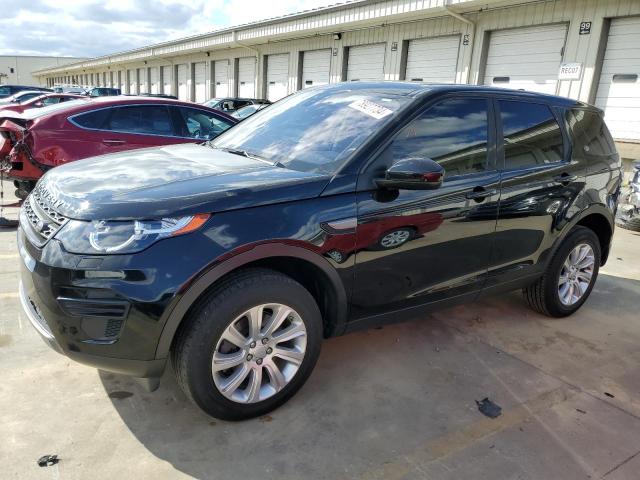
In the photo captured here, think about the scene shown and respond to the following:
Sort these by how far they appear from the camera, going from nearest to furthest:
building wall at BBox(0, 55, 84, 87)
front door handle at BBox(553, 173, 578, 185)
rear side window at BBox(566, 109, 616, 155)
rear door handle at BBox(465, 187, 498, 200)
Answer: rear door handle at BBox(465, 187, 498, 200) < front door handle at BBox(553, 173, 578, 185) < rear side window at BBox(566, 109, 616, 155) < building wall at BBox(0, 55, 84, 87)

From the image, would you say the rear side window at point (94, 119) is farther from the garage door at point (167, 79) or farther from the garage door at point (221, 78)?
the garage door at point (167, 79)

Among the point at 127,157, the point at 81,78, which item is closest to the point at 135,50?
the point at 81,78

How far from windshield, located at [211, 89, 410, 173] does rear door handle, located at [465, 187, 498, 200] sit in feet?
2.30

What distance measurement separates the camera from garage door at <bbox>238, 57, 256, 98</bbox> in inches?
861

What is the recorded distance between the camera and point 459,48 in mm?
12812

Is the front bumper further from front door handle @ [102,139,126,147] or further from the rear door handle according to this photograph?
front door handle @ [102,139,126,147]

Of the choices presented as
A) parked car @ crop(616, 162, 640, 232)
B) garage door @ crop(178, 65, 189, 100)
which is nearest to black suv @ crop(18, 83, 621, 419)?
parked car @ crop(616, 162, 640, 232)

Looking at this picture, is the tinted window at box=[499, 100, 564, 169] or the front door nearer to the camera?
the front door

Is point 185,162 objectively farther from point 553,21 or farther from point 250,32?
point 250,32

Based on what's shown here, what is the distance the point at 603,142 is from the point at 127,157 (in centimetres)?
376

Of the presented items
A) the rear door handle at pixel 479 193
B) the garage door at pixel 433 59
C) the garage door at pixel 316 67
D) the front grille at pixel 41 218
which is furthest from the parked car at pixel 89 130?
the garage door at pixel 316 67

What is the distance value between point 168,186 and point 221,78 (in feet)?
77.9

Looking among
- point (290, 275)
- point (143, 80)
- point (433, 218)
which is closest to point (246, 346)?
point (290, 275)

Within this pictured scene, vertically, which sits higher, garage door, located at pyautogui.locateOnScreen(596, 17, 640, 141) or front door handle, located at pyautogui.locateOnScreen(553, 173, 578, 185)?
garage door, located at pyautogui.locateOnScreen(596, 17, 640, 141)
